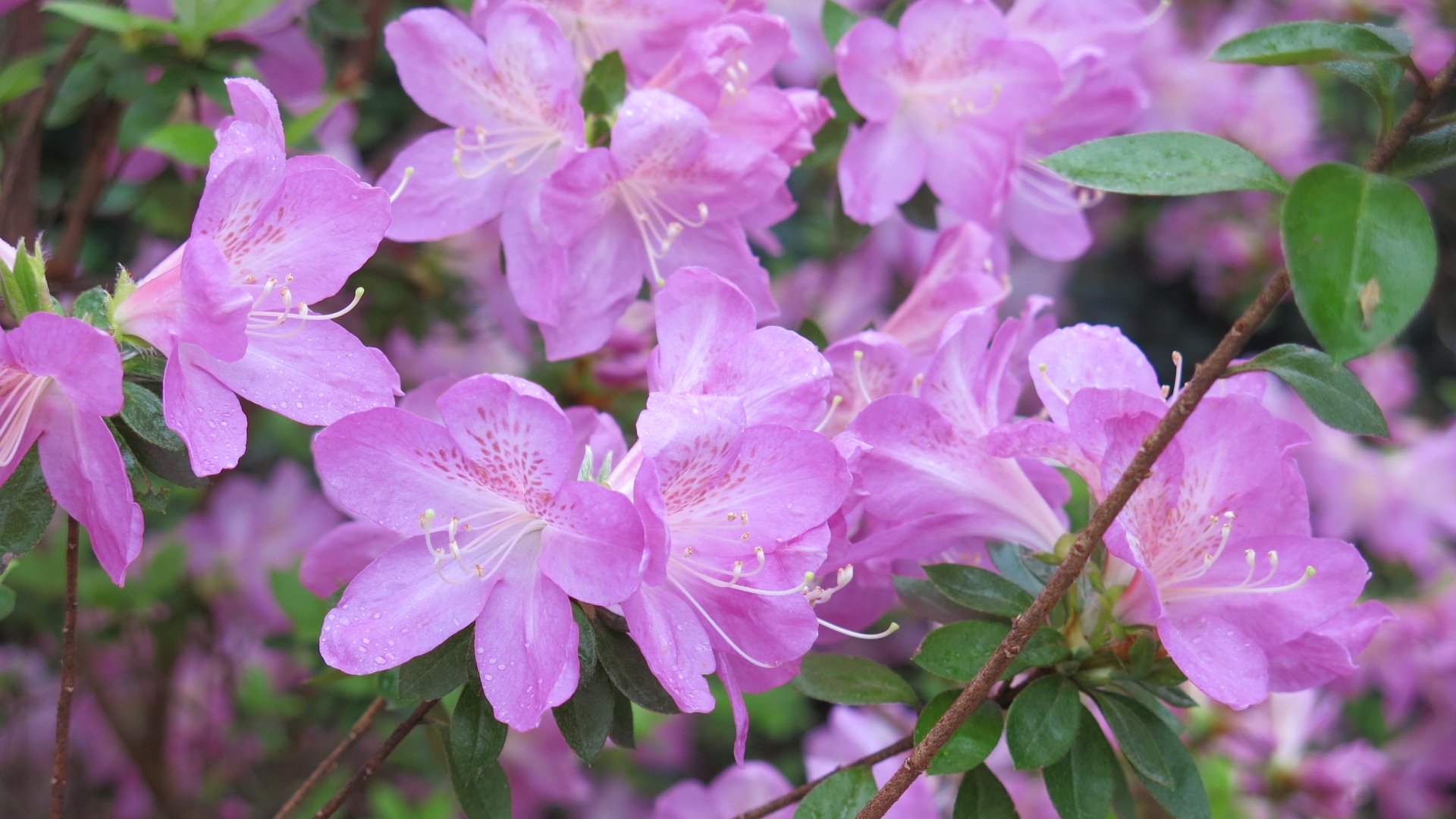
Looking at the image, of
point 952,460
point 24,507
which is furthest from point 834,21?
point 24,507

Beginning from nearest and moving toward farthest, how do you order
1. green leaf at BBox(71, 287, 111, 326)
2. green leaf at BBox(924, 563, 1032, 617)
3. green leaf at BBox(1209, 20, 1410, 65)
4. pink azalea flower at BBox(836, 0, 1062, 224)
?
1. green leaf at BBox(1209, 20, 1410, 65)
2. green leaf at BBox(71, 287, 111, 326)
3. green leaf at BBox(924, 563, 1032, 617)
4. pink azalea flower at BBox(836, 0, 1062, 224)

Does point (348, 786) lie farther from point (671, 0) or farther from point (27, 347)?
point (671, 0)

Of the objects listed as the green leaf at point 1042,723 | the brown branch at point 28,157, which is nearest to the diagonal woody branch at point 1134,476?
the green leaf at point 1042,723

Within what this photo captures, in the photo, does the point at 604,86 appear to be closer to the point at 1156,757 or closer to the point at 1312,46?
the point at 1312,46

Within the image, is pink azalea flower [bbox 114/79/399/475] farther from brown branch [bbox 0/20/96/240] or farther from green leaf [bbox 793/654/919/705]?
brown branch [bbox 0/20/96/240]

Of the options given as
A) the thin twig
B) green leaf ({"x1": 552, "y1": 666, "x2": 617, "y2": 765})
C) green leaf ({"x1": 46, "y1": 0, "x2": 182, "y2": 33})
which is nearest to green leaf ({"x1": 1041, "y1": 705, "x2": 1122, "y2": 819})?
the thin twig

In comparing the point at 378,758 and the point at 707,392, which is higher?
the point at 707,392
